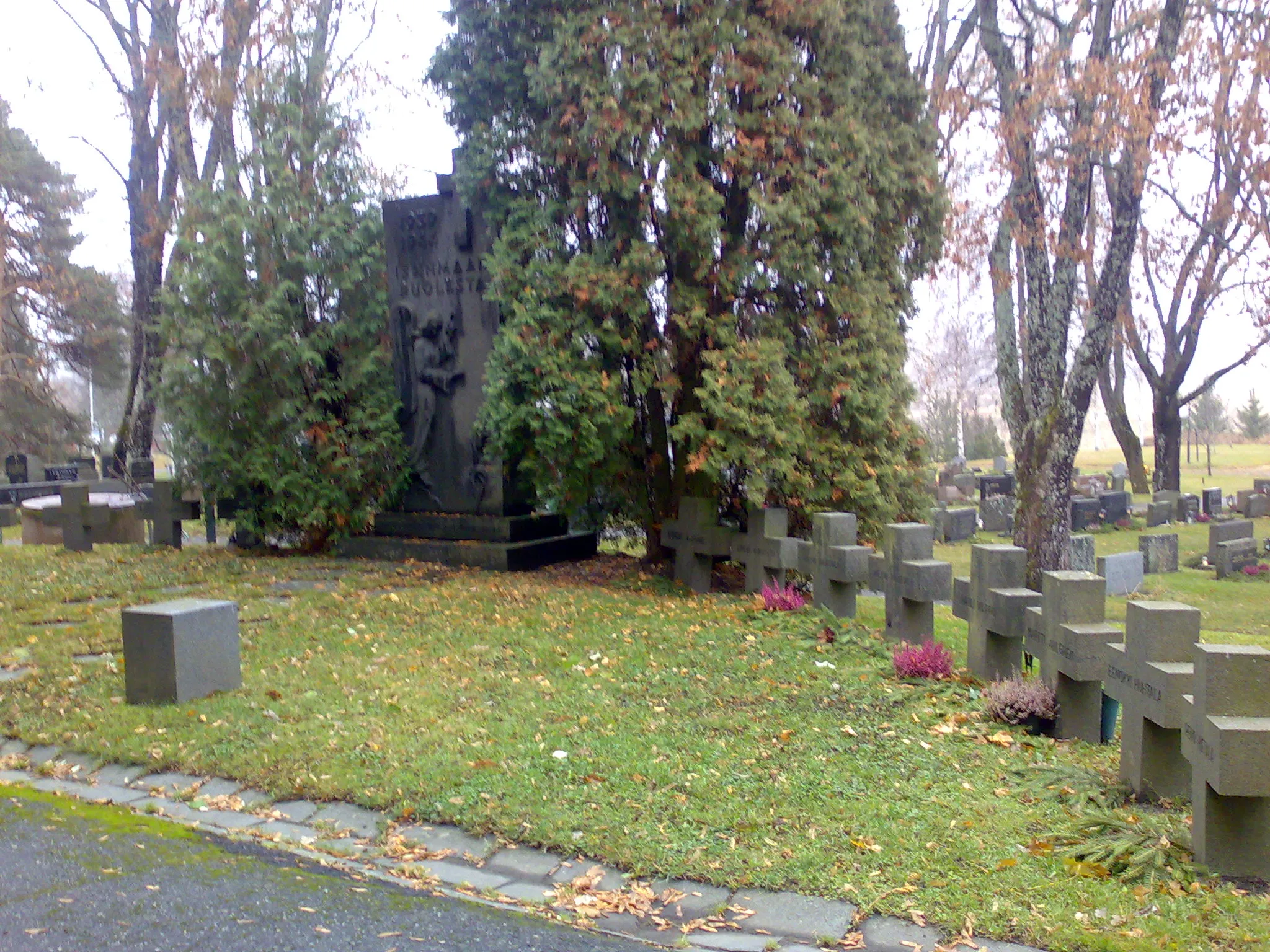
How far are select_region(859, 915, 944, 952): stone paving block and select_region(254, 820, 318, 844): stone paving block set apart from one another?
231 cm

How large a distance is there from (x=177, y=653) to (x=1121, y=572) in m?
13.6

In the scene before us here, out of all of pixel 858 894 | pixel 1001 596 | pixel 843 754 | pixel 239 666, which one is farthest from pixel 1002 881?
pixel 239 666

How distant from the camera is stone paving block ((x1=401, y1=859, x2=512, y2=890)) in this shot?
13.4 feet

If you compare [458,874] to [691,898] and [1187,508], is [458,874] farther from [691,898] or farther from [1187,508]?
[1187,508]

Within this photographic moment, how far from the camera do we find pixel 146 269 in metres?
21.3

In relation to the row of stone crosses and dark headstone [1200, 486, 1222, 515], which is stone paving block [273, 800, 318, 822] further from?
dark headstone [1200, 486, 1222, 515]

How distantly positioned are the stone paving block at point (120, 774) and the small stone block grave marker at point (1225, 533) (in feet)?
58.7

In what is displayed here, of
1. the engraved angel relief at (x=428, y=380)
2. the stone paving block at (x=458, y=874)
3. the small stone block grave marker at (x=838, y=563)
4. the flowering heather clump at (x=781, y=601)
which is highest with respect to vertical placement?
the engraved angel relief at (x=428, y=380)

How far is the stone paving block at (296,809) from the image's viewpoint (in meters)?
4.73

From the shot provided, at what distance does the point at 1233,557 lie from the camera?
1767 centimetres

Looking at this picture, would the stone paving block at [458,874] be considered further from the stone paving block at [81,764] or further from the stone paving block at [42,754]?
the stone paving block at [42,754]

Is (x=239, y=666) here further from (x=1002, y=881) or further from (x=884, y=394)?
(x=884, y=394)

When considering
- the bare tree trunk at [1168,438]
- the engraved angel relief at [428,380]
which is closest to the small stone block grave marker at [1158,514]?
the bare tree trunk at [1168,438]

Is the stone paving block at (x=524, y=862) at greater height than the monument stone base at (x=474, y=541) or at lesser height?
lesser
